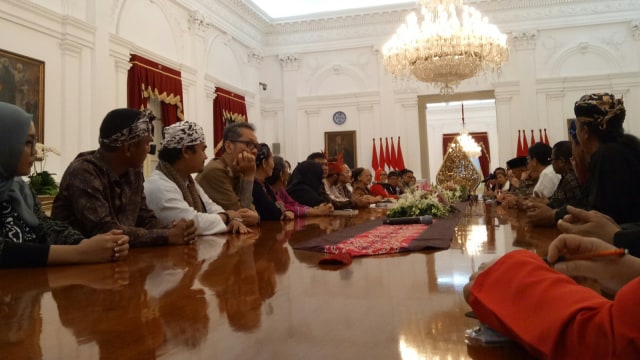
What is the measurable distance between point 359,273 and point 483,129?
1498 cm

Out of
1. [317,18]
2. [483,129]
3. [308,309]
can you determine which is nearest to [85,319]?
[308,309]

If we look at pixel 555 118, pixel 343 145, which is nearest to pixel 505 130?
pixel 555 118

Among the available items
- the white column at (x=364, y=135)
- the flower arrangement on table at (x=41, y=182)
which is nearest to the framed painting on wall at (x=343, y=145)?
the white column at (x=364, y=135)

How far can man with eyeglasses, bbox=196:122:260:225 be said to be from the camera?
2.83 metres

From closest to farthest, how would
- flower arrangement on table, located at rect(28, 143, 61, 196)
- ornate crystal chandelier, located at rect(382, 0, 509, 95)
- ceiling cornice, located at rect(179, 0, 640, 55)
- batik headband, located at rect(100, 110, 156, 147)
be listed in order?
batik headband, located at rect(100, 110, 156, 147) → flower arrangement on table, located at rect(28, 143, 61, 196) → ornate crystal chandelier, located at rect(382, 0, 509, 95) → ceiling cornice, located at rect(179, 0, 640, 55)

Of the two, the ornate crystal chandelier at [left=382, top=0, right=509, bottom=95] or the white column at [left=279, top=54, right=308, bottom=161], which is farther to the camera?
the white column at [left=279, top=54, right=308, bottom=161]

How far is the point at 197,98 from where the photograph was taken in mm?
8312

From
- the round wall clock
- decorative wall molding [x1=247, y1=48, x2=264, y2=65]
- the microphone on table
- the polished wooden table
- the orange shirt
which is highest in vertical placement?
decorative wall molding [x1=247, y1=48, x2=264, y2=65]

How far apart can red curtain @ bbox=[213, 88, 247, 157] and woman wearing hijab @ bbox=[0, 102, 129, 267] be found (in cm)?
680

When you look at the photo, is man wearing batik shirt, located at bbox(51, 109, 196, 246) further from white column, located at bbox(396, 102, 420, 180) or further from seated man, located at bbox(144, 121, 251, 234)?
white column, located at bbox(396, 102, 420, 180)

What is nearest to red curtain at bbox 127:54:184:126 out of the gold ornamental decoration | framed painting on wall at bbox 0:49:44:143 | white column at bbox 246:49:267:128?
framed painting on wall at bbox 0:49:44:143

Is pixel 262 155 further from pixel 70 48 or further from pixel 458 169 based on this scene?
pixel 70 48

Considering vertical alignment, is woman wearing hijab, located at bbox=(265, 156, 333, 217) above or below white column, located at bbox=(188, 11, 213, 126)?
below

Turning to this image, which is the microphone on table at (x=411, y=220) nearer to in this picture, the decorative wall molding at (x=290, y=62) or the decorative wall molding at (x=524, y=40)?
the decorative wall molding at (x=524, y=40)
